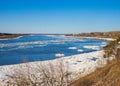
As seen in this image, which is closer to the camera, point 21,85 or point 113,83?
point 21,85

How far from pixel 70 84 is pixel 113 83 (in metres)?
2.66

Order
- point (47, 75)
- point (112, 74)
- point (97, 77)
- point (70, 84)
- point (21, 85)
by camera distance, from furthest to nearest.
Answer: point (70, 84), point (97, 77), point (112, 74), point (47, 75), point (21, 85)

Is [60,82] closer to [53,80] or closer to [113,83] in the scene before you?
[53,80]

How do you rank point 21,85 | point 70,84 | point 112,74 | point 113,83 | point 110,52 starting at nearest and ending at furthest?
point 21,85 < point 113,83 < point 112,74 < point 70,84 < point 110,52

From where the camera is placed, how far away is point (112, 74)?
748 cm

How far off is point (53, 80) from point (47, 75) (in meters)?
0.35

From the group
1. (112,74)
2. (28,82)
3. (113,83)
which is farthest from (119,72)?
(28,82)

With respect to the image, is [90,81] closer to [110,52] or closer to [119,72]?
[119,72]

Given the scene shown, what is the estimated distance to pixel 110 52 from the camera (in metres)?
14.7

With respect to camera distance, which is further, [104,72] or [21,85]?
[104,72]

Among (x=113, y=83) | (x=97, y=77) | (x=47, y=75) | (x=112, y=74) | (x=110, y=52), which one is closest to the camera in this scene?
(x=113, y=83)

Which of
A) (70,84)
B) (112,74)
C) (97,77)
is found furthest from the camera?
(70,84)

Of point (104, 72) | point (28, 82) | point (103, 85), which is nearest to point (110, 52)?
point (104, 72)

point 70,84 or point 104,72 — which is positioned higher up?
point 104,72
